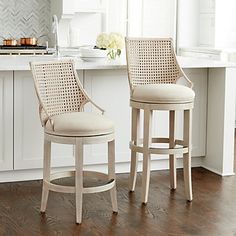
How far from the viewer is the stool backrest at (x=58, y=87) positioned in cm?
406

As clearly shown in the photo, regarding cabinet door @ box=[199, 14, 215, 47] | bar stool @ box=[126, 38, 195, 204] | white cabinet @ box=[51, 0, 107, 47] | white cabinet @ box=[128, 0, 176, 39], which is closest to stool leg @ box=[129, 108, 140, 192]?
bar stool @ box=[126, 38, 195, 204]

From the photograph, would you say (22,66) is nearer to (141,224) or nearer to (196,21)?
(141,224)

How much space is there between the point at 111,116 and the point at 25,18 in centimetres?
291

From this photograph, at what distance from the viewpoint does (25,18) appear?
24.3 ft

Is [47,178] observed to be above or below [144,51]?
below

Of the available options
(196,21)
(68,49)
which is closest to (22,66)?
(68,49)

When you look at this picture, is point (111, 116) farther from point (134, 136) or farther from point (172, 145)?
point (172, 145)

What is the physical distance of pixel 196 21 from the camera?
7.68 metres

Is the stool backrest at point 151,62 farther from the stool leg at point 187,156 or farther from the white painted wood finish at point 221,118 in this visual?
the white painted wood finish at point 221,118

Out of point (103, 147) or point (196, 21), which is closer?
point (103, 147)

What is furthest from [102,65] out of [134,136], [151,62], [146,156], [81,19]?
[81,19]

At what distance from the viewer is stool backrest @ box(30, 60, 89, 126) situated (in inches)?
160

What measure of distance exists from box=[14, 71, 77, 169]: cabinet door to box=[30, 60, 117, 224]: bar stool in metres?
0.43

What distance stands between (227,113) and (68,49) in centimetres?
250
